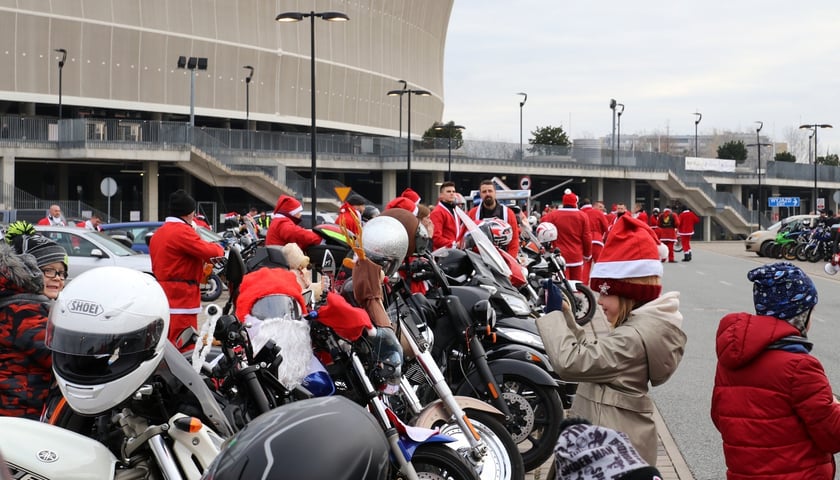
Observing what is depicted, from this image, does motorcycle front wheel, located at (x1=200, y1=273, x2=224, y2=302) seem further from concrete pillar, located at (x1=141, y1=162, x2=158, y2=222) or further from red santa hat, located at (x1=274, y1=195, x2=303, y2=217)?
concrete pillar, located at (x1=141, y1=162, x2=158, y2=222)

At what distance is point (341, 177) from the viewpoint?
6819 cm

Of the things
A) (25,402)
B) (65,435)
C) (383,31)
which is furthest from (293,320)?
(383,31)

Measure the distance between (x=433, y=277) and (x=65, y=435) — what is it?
149 inches

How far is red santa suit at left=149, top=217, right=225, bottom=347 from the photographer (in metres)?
8.83

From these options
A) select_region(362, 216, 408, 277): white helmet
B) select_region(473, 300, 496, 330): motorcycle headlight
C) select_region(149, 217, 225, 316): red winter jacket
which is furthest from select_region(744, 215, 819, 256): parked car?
select_region(362, 216, 408, 277): white helmet

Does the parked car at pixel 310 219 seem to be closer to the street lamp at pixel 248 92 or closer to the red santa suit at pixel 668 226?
the red santa suit at pixel 668 226

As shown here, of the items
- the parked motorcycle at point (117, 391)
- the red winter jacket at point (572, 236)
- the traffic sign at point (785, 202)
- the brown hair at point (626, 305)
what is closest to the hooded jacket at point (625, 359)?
the brown hair at point (626, 305)

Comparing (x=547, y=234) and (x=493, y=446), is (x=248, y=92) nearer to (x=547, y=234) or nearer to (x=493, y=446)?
(x=547, y=234)

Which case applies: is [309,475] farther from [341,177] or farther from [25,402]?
[341,177]

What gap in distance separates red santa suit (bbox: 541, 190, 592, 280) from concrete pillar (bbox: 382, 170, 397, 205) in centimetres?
4693

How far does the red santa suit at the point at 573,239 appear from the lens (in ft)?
51.7

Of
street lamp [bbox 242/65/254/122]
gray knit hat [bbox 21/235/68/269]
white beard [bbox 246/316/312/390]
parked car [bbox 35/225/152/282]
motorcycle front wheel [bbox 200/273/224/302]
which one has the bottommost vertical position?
motorcycle front wheel [bbox 200/273/224/302]

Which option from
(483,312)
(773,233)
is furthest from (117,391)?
(773,233)

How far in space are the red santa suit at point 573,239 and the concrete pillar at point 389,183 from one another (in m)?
46.9
